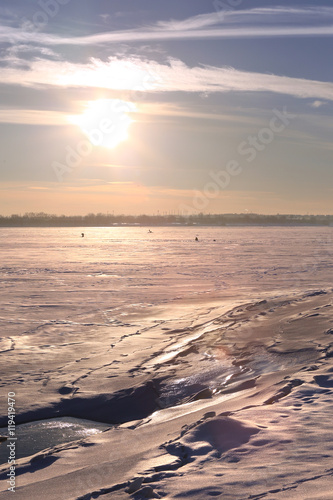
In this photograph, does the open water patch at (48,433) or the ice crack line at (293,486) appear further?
the open water patch at (48,433)

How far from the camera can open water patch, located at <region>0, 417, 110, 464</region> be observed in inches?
246

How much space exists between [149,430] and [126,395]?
6.38 ft

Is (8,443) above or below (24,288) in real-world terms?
below

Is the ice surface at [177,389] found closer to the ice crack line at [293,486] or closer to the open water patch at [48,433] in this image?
the ice crack line at [293,486]

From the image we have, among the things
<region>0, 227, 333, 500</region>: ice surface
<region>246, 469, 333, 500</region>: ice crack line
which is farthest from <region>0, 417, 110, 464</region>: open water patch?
<region>246, 469, 333, 500</region>: ice crack line

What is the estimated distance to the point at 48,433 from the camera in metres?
6.79

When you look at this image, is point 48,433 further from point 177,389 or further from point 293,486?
point 293,486

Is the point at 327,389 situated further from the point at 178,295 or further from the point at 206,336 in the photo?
the point at 178,295

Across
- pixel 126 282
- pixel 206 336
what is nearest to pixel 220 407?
pixel 206 336

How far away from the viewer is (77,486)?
4.55 meters

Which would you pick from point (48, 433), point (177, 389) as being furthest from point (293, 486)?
point (177, 389)

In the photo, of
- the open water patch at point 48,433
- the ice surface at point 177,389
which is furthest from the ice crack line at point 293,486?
the open water patch at point 48,433

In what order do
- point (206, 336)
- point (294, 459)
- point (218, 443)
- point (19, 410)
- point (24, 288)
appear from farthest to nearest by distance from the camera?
point (24, 288)
point (206, 336)
point (19, 410)
point (218, 443)
point (294, 459)

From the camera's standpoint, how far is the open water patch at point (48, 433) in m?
6.26
